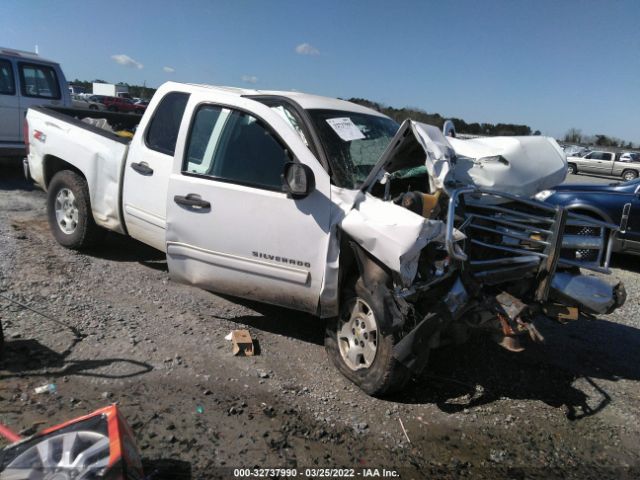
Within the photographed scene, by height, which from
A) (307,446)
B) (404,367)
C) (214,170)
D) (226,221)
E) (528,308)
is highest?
(214,170)

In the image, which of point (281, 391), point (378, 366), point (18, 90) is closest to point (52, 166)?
point (281, 391)

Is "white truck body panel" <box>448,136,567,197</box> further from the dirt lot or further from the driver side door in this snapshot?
the dirt lot

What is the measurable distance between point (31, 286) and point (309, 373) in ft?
8.71

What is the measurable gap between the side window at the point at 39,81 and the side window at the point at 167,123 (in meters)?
6.00

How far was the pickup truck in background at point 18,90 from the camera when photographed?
9.01 m

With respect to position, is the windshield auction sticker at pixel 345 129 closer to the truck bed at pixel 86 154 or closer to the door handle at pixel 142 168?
the door handle at pixel 142 168

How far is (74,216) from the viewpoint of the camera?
220 inches

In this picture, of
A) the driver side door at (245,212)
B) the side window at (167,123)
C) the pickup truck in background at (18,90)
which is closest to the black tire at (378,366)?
the driver side door at (245,212)

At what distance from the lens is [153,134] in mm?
4758

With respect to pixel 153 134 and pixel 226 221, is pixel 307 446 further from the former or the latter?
pixel 153 134

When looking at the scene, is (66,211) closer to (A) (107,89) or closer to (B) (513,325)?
(B) (513,325)

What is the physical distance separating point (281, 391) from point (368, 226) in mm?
1252

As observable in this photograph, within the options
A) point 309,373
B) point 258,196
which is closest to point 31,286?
point 258,196

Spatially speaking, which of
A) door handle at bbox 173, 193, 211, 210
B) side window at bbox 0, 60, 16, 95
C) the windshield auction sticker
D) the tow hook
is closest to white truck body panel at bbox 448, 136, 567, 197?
the windshield auction sticker
